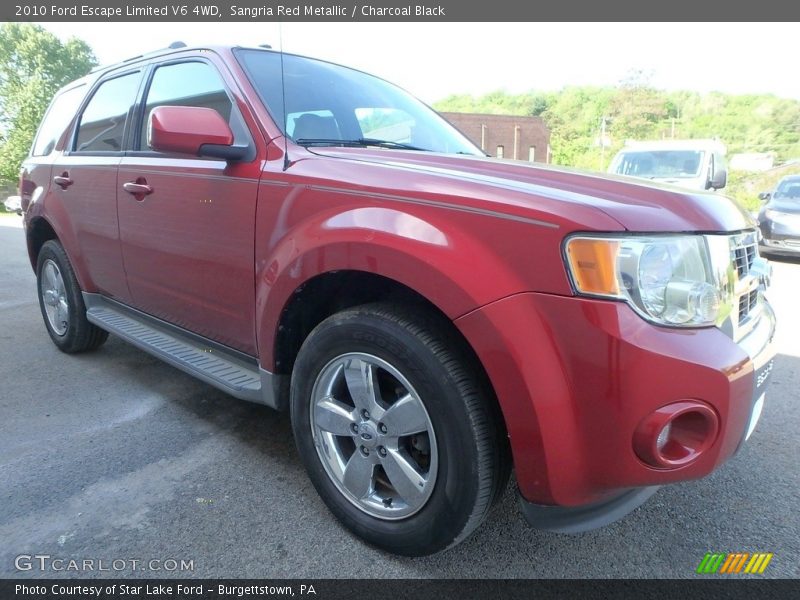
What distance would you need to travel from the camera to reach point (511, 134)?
120ft

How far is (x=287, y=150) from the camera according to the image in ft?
6.95

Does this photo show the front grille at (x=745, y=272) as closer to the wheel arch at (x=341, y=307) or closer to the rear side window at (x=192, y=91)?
the wheel arch at (x=341, y=307)

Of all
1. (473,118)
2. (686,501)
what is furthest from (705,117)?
(686,501)

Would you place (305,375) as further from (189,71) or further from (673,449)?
(189,71)

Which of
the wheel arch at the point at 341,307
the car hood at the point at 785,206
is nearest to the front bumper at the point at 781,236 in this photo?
the car hood at the point at 785,206

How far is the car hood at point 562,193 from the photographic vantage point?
1436 mm

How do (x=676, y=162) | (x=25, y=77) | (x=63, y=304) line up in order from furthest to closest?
1. (x=25, y=77)
2. (x=676, y=162)
3. (x=63, y=304)

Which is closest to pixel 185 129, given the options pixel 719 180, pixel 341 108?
pixel 341 108

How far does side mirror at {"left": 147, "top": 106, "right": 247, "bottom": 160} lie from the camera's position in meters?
Answer: 2.00

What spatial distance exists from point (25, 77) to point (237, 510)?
163ft

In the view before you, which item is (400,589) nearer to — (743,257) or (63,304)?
(743,257)

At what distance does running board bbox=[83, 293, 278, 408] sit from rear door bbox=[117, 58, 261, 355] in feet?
0.22

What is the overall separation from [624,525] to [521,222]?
1374 mm

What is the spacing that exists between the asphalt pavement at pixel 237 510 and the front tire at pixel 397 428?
20 cm
